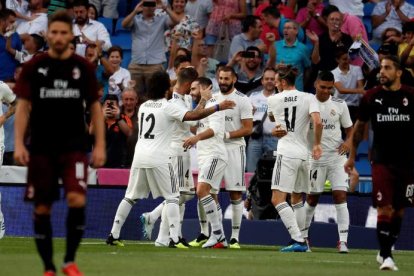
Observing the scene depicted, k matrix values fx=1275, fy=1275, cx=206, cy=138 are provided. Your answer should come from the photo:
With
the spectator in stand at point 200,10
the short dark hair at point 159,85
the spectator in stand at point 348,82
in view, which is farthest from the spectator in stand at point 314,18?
the short dark hair at point 159,85

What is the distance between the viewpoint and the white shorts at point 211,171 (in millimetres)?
18000

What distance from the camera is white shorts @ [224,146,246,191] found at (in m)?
18.3

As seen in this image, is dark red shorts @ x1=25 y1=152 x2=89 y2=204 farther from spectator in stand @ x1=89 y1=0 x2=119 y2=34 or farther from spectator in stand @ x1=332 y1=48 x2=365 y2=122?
spectator in stand @ x1=89 y1=0 x2=119 y2=34

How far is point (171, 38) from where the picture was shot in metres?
25.1

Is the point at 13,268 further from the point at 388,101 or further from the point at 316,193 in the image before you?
the point at 316,193

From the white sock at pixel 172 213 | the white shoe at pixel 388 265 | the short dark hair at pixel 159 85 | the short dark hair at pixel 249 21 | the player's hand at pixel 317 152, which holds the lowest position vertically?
the white shoe at pixel 388 265

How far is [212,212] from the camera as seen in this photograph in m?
17.9

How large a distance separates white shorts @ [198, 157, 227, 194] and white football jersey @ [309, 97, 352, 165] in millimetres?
1435

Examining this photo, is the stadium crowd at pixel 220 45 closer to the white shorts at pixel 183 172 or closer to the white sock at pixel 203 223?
the white shorts at pixel 183 172

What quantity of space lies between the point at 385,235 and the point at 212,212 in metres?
4.44

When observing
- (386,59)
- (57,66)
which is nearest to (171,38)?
(386,59)

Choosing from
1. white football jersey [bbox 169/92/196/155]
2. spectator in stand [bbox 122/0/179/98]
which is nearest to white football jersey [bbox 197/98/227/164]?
white football jersey [bbox 169/92/196/155]

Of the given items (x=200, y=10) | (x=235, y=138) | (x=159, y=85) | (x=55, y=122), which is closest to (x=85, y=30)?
(x=200, y=10)

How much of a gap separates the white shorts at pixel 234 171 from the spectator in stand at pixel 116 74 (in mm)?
6473
